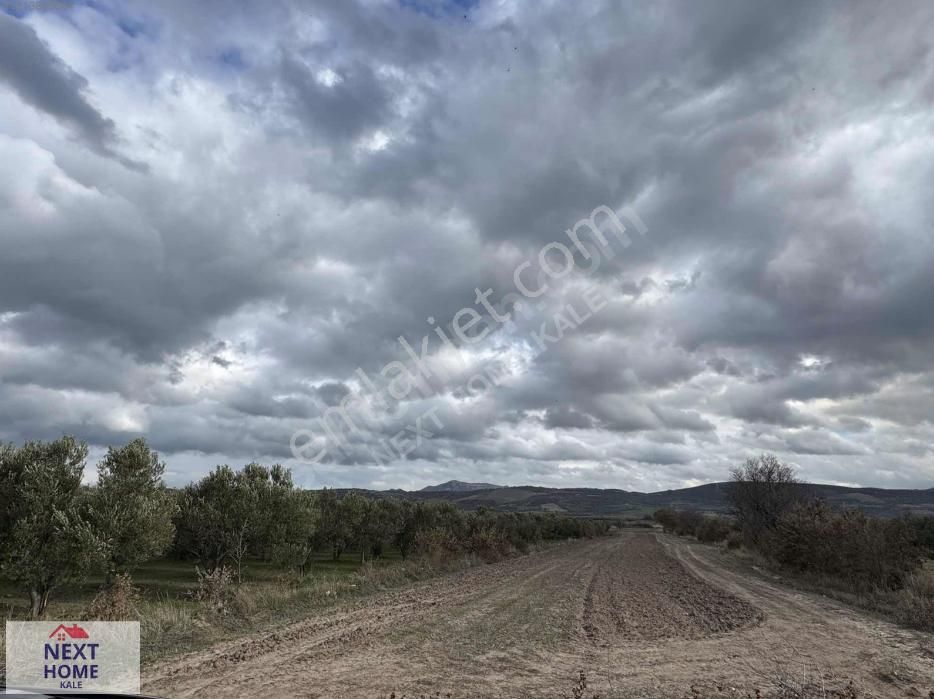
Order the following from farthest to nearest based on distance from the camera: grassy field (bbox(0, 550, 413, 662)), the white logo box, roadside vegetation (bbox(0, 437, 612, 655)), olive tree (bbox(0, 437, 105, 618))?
olive tree (bbox(0, 437, 105, 618))
roadside vegetation (bbox(0, 437, 612, 655))
grassy field (bbox(0, 550, 413, 662))
the white logo box

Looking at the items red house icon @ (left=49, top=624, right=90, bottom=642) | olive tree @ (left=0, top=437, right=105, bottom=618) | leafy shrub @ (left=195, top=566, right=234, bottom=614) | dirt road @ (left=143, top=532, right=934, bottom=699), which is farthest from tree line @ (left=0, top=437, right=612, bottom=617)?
dirt road @ (left=143, top=532, right=934, bottom=699)

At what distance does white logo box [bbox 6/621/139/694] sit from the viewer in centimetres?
1108

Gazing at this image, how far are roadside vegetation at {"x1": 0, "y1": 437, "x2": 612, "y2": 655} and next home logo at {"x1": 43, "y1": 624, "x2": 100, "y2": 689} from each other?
1.08 metres

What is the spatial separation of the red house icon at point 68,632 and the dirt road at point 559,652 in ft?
12.1

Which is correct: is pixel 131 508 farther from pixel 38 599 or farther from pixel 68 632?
pixel 68 632

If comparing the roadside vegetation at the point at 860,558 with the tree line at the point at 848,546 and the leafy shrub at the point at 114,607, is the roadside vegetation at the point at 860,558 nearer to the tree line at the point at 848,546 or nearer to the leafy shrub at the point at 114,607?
the tree line at the point at 848,546

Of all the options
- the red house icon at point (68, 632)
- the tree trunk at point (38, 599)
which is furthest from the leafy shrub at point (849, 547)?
the tree trunk at point (38, 599)

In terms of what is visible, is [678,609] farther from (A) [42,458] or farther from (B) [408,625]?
(A) [42,458]

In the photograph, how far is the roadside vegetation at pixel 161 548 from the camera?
60.1ft

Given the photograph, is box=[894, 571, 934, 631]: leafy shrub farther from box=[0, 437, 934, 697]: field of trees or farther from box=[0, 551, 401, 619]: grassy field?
box=[0, 551, 401, 619]: grassy field

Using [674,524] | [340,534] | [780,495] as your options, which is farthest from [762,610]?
[674,524]

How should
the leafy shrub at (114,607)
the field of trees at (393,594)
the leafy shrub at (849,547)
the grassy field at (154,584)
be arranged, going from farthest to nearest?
the leafy shrub at (849,547)
the grassy field at (154,584)
the leafy shrub at (114,607)
the field of trees at (393,594)

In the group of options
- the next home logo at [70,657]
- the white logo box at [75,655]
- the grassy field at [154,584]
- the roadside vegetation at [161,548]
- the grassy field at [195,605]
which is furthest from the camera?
the grassy field at [154,584]

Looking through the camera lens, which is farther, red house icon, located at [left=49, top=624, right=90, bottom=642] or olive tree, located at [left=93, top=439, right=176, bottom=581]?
olive tree, located at [left=93, top=439, right=176, bottom=581]
